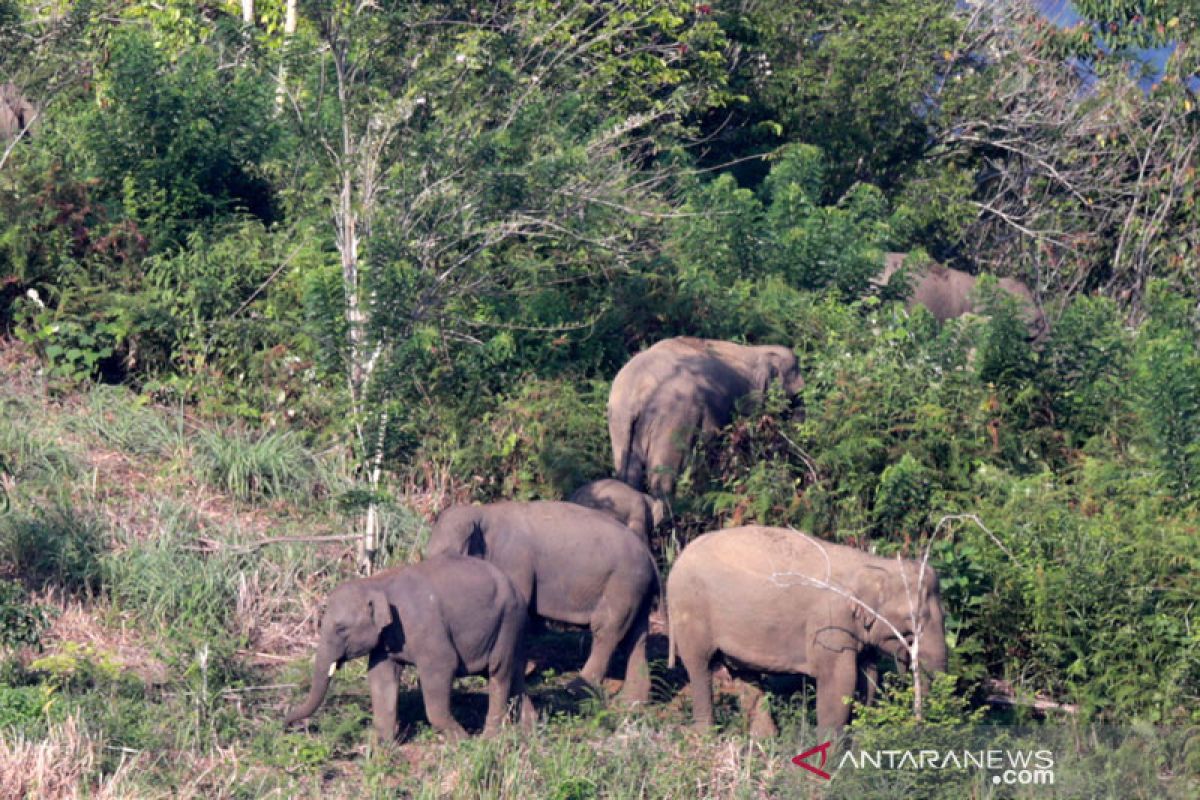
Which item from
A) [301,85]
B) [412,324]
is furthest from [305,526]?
[301,85]

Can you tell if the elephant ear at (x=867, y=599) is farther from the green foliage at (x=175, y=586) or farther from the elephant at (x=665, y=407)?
the green foliage at (x=175, y=586)

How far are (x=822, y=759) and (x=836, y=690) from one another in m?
0.40

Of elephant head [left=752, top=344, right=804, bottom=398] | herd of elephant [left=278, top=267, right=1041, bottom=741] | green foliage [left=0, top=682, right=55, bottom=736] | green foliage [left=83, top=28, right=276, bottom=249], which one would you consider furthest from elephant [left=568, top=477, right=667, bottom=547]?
green foliage [left=83, top=28, right=276, bottom=249]

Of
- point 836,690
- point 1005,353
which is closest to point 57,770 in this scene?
point 836,690

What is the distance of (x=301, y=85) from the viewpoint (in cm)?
1118

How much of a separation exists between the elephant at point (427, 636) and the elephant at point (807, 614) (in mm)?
1036

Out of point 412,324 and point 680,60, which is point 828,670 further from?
point 680,60

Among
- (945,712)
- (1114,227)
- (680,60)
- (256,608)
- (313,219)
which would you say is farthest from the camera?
(1114,227)

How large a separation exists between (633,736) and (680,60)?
1010 centimetres

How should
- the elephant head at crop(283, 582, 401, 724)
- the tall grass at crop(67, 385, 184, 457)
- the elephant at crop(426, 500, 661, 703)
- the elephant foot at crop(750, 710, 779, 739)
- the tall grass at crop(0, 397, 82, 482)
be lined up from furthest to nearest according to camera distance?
the tall grass at crop(67, 385, 184, 457) < the tall grass at crop(0, 397, 82, 482) < the elephant at crop(426, 500, 661, 703) < the elephant foot at crop(750, 710, 779, 739) < the elephant head at crop(283, 582, 401, 724)

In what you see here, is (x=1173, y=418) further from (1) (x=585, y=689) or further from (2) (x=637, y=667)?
(1) (x=585, y=689)

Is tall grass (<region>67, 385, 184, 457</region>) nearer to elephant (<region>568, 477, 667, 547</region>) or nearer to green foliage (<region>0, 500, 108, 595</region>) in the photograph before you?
green foliage (<region>0, 500, 108, 595</region>)

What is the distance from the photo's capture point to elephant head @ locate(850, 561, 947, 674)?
899 cm

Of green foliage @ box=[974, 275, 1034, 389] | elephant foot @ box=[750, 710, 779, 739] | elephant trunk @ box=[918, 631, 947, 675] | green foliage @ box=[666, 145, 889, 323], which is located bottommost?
elephant foot @ box=[750, 710, 779, 739]
